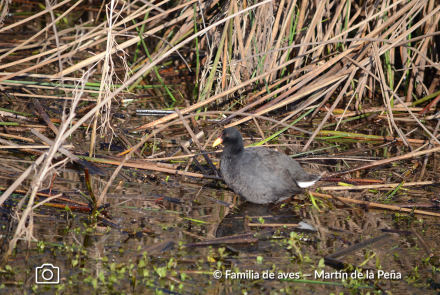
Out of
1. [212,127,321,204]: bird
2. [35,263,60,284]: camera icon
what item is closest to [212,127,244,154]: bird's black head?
[212,127,321,204]: bird

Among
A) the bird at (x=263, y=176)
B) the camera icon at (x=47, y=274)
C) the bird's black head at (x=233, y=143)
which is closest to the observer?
the camera icon at (x=47, y=274)

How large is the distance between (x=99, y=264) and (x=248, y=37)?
363cm

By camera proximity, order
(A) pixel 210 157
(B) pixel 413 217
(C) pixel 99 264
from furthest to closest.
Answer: (A) pixel 210 157, (B) pixel 413 217, (C) pixel 99 264

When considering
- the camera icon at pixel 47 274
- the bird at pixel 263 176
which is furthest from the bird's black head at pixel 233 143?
the camera icon at pixel 47 274

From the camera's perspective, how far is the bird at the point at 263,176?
4016 mm

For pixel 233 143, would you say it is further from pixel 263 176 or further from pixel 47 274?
pixel 47 274

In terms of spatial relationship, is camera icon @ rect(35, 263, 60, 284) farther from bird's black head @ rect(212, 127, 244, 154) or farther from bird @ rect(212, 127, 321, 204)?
bird's black head @ rect(212, 127, 244, 154)

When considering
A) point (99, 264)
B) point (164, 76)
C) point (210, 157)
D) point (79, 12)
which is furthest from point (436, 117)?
point (79, 12)

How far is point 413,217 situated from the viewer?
157 inches

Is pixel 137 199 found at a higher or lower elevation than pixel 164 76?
lower

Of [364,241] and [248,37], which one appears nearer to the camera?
[364,241]

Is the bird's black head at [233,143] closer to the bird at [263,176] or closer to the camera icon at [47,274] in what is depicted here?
the bird at [263,176]

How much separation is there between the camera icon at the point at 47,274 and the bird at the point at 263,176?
5.52ft

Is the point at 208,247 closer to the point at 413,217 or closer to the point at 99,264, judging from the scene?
the point at 99,264
